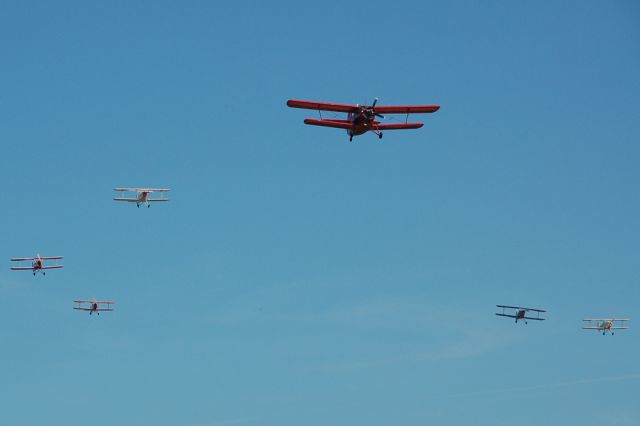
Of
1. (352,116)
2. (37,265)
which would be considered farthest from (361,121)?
(37,265)

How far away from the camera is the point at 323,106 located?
119562mm

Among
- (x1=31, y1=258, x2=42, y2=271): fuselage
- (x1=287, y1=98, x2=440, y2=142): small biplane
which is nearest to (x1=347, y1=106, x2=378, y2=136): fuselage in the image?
(x1=287, y1=98, x2=440, y2=142): small biplane

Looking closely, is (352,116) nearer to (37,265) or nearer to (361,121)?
(361,121)

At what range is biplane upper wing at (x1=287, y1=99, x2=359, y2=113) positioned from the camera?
388 feet

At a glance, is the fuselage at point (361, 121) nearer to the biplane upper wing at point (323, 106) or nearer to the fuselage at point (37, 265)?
the biplane upper wing at point (323, 106)

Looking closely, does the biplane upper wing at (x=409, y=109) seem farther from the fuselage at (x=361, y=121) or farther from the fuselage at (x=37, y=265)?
the fuselage at (x=37, y=265)

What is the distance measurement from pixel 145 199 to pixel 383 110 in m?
68.3

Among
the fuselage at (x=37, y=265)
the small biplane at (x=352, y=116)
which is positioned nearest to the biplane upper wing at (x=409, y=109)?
the small biplane at (x=352, y=116)

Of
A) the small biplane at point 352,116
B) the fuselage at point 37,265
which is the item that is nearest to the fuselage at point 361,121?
the small biplane at point 352,116

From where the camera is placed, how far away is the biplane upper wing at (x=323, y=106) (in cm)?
11812

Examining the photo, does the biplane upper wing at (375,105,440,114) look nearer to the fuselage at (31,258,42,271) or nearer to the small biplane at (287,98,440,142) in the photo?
the small biplane at (287,98,440,142)

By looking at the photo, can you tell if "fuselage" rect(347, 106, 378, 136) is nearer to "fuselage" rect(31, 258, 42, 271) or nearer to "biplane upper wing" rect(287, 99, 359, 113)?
"biplane upper wing" rect(287, 99, 359, 113)

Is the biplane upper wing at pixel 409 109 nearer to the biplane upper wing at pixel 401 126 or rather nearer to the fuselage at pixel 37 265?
the biplane upper wing at pixel 401 126

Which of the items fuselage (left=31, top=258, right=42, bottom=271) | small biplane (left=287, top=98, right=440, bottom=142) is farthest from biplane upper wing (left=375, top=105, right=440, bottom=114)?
fuselage (left=31, top=258, right=42, bottom=271)
